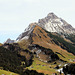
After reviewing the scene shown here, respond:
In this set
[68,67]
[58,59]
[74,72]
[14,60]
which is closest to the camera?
[74,72]

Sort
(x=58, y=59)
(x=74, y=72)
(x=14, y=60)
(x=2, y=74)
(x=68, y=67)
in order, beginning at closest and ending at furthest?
→ 1. (x=2, y=74)
2. (x=74, y=72)
3. (x=68, y=67)
4. (x=58, y=59)
5. (x=14, y=60)

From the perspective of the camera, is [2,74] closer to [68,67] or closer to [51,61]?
[68,67]

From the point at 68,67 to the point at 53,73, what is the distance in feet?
66.7

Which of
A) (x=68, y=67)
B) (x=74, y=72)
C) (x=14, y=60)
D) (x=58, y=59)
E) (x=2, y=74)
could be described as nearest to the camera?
(x=2, y=74)

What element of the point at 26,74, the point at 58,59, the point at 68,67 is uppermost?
the point at 58,59

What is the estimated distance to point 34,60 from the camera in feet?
650

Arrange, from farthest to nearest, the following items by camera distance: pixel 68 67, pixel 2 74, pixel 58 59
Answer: pixel 58 59 < pixel 68 67 < pixel 2 74

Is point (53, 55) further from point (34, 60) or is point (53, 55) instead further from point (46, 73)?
point (46, 73)

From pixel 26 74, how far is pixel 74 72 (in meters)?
54.2

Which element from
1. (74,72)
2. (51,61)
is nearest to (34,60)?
(51,61)

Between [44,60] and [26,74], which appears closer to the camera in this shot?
[26,74]

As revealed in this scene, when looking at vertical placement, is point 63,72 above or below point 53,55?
below

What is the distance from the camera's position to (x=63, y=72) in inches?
5172

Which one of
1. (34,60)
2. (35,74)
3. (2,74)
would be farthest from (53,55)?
(2,74)
